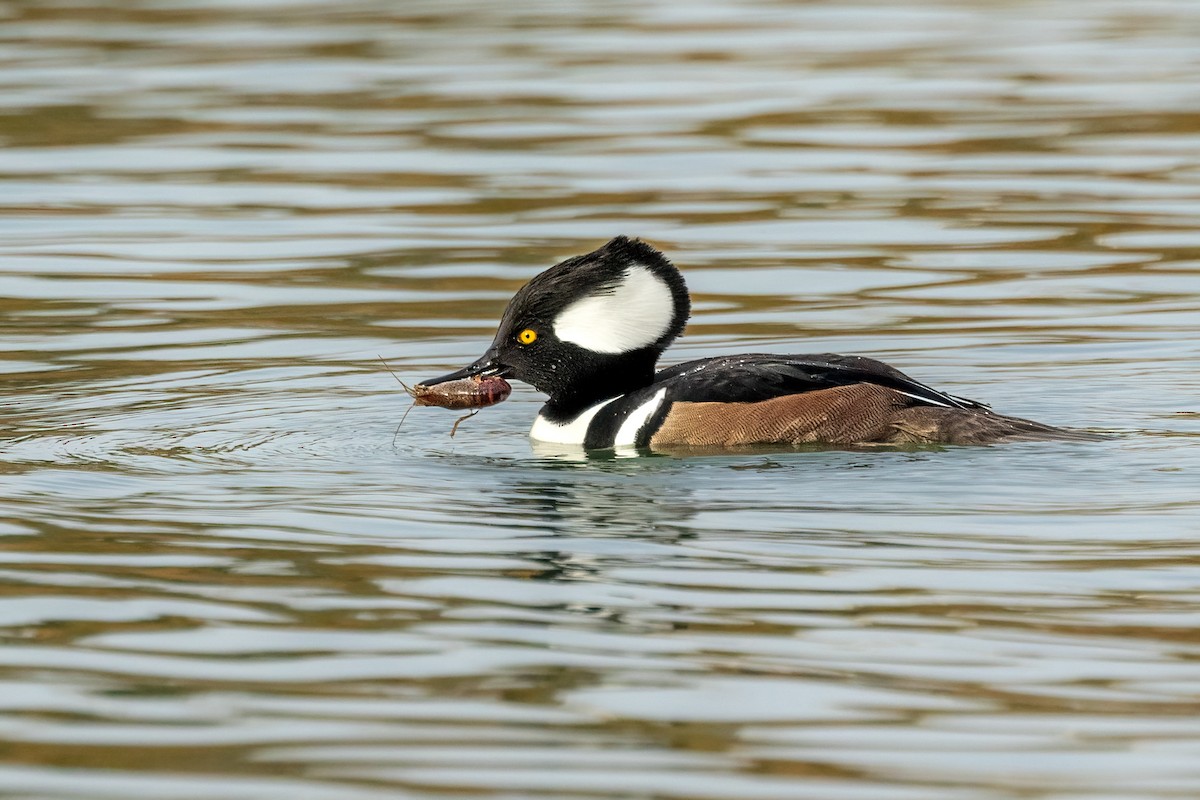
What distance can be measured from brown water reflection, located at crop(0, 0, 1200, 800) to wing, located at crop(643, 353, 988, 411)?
0.37m

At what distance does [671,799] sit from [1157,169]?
12.5 meters

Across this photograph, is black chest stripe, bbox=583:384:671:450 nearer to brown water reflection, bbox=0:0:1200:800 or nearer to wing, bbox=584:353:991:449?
wing, bbox=584:353:991:449

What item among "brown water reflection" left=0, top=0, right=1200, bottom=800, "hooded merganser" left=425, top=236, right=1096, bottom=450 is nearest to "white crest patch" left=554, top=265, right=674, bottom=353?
"hooded merganser" left=425, top=236, right=1096, bottom=450

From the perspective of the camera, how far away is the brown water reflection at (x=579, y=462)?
520cm

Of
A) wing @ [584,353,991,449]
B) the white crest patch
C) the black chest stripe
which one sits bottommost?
the black chest stripe

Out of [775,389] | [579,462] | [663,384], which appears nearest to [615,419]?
[663,384]

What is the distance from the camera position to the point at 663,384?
9.12m

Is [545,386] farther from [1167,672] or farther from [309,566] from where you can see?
[1167,672]

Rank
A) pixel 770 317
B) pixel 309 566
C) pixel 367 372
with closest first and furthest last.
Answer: pixel 309 566
pixel 367 372
pixel 770 317

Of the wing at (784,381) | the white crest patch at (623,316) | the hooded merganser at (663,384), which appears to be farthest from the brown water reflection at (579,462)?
the white crest patch at (623,316)

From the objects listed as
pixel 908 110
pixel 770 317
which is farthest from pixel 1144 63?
pixel 770 317

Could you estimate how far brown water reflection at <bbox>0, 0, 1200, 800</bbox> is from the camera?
5203mm

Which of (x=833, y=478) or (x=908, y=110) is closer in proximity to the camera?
(x=833, y=478)

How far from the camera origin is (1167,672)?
5.52 metres
